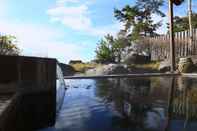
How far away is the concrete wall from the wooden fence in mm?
15520

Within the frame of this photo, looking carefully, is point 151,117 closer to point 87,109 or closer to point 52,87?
point 87,109

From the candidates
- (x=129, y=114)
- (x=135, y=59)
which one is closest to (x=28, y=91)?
(x=129, y=114)

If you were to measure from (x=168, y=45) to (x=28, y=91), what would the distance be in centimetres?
1920

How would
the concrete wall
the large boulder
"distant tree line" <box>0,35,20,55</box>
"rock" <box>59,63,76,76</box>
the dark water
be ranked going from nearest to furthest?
the dark water → the concrete wall → "distant tree line" <box>0,35,20,55</box> → the large boulder → "rock" <box>59,63,76,76</box>

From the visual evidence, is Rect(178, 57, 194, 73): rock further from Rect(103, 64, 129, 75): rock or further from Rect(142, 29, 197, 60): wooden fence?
Rect(103, 64, 129, 75): rock

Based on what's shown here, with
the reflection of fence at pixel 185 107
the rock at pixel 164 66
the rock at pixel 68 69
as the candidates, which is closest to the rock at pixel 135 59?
the rock at pixel 164 66

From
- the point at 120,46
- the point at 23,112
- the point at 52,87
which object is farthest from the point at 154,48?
the point at 23,112

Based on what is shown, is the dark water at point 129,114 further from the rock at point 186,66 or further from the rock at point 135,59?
the rock at point 135,59

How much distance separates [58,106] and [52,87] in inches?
118

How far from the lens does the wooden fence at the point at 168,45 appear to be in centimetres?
2591

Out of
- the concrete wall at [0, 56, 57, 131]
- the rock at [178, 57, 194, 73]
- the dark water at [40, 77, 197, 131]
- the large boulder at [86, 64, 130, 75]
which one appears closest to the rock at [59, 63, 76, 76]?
the large boulder at [86, 64, 130, 75]

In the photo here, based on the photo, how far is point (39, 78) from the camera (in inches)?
434

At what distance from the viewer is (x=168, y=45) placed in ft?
92.2

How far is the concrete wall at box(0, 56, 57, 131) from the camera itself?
269 inches
